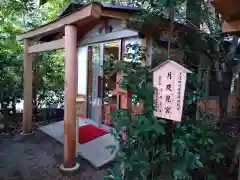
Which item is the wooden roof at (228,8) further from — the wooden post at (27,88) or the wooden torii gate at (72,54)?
the wooden post at (27,88)

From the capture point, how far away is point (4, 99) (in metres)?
5.82

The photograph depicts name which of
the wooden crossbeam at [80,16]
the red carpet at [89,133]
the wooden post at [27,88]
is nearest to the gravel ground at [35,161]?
the wooden post at [27,88]

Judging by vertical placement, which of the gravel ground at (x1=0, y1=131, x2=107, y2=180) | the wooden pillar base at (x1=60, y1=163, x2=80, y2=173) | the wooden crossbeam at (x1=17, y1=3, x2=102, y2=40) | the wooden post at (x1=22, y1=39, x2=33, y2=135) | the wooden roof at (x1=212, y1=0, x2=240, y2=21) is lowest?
the gravel ground at (x1=0, y1=131, x2=107, y2=180)

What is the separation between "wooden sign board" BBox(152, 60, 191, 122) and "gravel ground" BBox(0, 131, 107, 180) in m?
1.99

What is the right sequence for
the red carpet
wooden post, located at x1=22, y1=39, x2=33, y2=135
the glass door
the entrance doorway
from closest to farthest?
the red carpet, the glass door, the entrance doorway, wooden post, located at x1=22, y1=39, x2=33, y2=135

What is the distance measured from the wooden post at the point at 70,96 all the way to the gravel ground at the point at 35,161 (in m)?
0.22

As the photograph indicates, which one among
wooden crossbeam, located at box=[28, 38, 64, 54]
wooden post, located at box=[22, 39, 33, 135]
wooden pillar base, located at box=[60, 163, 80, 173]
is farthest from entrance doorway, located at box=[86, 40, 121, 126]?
wooden pillar base, located at box=[60, 163, 80, 173]

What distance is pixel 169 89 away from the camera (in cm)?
182

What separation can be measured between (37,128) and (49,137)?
92 cm

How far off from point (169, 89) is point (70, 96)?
2.03 m

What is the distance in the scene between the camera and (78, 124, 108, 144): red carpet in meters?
4.53

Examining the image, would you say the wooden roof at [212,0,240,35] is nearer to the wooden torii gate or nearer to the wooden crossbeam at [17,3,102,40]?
the wooden torii gate

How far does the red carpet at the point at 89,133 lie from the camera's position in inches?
178

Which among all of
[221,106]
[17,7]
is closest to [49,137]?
[17,7]
